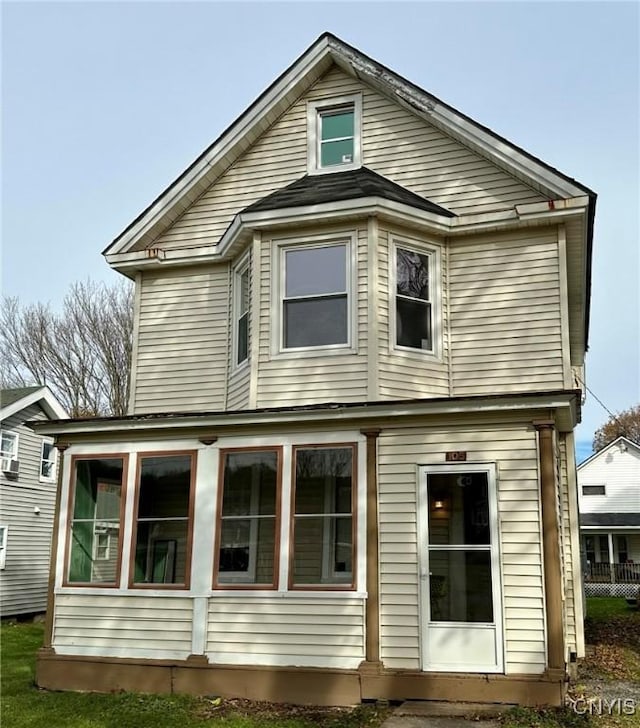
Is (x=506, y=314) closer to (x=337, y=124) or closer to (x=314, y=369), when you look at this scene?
(x=314, y=369)

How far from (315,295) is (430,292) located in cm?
173

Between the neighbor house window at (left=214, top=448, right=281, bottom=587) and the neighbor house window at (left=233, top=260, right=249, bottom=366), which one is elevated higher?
the neighbor house window at (left=233, top=260, right=249, bottom=366)

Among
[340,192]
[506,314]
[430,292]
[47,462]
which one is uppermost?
[340,192]

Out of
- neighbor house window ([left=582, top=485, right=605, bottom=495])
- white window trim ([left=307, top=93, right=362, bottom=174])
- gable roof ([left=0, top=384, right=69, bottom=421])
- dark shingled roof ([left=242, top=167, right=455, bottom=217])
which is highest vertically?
white window trim ([left=307, top=93, right=362, bottom=174])

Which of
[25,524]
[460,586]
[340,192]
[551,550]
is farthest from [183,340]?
[25,524]

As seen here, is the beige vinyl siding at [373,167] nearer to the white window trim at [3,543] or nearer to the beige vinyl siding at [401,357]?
the beige vinyl siding at [401,357]

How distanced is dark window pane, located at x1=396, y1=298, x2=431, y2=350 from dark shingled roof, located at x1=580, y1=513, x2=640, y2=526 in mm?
28374

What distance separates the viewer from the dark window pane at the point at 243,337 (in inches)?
463

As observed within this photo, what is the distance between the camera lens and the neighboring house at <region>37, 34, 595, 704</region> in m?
8.38

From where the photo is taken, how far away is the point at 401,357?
10719 millimetres

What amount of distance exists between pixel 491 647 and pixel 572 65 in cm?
987

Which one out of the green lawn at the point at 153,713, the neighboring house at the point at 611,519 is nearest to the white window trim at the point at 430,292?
the green lawn at the point at 153,713

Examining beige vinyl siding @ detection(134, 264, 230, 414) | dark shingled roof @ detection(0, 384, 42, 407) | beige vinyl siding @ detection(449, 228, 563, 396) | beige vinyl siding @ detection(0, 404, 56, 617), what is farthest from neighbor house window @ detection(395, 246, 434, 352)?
dark shingled roof @ detection(0, 384, 42, 407)

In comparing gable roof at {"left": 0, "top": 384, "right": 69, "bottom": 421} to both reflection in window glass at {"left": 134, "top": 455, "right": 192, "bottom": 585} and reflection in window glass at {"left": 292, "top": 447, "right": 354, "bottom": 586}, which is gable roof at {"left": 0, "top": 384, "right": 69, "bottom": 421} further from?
reflection in window glass at {"left": 292, "top": 447, "right": 354, "bottom": 586}
